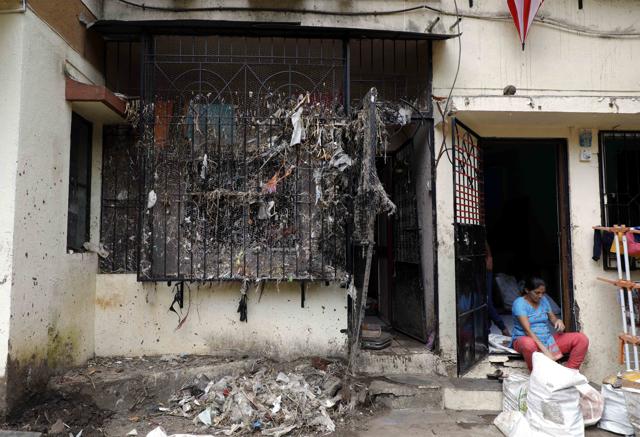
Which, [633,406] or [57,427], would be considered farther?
[633,406]

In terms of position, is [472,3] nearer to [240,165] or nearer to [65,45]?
[240,165]

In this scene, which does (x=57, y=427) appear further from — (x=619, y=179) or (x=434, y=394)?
(x=619, y=179)

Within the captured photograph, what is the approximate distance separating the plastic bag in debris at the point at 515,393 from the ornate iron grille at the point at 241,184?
2.00m

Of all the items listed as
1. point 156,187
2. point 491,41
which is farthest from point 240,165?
point 491,41

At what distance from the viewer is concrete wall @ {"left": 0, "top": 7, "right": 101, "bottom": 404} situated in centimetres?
321

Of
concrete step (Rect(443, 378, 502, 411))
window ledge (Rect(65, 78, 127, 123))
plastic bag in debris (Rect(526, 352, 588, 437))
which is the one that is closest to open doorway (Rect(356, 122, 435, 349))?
concrete step (Rect(443, 378, 502, 411))

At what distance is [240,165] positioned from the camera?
4387 millimetres

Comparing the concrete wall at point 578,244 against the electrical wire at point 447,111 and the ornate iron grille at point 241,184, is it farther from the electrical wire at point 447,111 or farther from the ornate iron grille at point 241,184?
the ornate iron grille at point 241,184

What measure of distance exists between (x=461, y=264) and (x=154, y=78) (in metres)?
3.83

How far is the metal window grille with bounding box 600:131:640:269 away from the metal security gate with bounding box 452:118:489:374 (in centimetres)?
144

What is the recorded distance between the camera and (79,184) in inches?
168

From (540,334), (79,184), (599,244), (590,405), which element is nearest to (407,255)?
(540,334)

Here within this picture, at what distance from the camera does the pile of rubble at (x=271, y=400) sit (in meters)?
3.40

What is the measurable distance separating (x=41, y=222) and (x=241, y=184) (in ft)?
5.98
